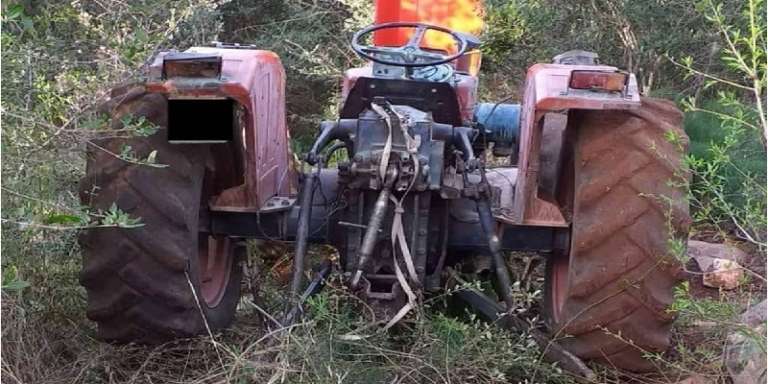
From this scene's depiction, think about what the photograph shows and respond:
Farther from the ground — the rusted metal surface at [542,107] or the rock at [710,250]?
the rusted metal surface at [542,107]

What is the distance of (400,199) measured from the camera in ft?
13.2

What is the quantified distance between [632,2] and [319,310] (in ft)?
18.6

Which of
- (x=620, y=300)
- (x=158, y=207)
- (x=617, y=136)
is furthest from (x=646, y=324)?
(x=158, y=207)

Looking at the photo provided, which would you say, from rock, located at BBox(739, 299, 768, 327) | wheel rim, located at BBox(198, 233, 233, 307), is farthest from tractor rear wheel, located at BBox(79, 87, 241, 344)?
rock, located at BBox(739, 299, 768, 327)

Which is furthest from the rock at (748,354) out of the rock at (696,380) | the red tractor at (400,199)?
the red tractor at (400,199)

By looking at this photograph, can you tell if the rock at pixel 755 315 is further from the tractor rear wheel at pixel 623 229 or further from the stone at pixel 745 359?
the tractor rear wheel at pixel 623 229

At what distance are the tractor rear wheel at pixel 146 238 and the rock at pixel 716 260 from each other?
106 inches

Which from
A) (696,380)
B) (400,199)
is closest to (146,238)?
(400,199)

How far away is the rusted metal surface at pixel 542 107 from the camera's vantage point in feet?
12.4

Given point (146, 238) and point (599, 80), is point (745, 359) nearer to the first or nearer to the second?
point (599, 80)

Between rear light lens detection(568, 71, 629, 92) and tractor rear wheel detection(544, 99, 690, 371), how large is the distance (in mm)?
214

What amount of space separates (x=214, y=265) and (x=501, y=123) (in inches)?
74.1

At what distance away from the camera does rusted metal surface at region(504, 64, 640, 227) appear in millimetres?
3791

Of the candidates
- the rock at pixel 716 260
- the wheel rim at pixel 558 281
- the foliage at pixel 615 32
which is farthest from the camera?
the foliage at pixel 615 32
